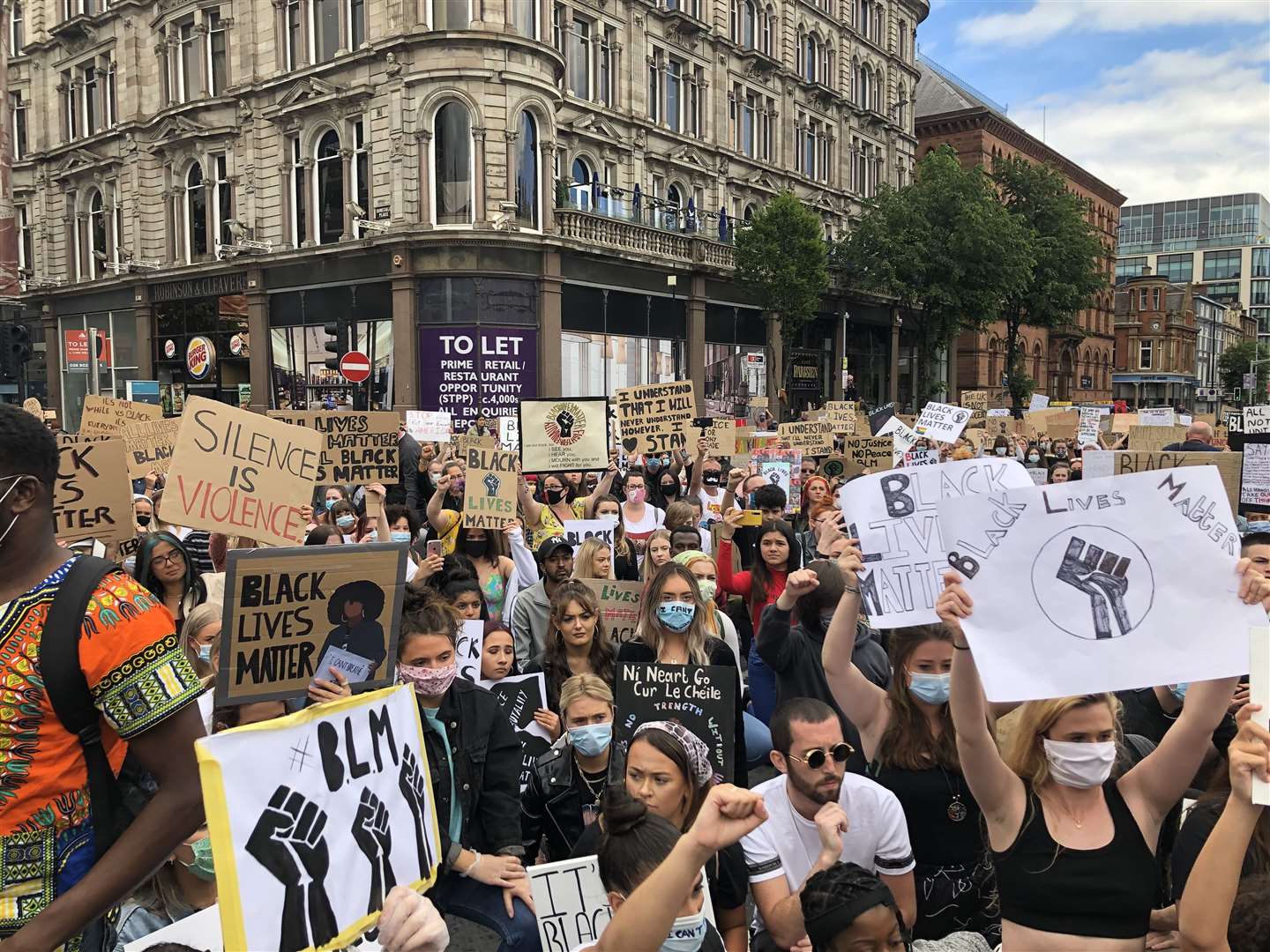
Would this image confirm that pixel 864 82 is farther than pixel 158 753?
Yes

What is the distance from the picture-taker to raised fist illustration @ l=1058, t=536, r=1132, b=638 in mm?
3029

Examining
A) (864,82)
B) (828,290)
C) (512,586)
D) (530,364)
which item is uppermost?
(864,82)

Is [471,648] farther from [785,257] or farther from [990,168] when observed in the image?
[990,168]

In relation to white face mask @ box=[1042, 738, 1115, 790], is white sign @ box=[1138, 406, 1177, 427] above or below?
above

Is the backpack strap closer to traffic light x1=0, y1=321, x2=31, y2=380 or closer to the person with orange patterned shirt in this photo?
the person with orange patterned shirt

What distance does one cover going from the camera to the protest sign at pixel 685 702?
4.36m

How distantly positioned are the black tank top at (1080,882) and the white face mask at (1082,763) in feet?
0.39

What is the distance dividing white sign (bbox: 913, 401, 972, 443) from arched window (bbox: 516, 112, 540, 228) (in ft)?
51.6

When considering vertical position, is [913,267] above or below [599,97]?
below

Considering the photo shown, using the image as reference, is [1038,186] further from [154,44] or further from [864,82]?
[154,44]

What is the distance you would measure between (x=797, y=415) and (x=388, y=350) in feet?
59.7

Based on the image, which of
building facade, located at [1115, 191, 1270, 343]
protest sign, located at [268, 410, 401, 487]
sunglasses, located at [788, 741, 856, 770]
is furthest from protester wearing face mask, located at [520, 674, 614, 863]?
building facade, located at [1115, 191, 1270, 343]

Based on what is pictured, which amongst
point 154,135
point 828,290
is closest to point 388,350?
point 154,135

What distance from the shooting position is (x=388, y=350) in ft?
92.6
